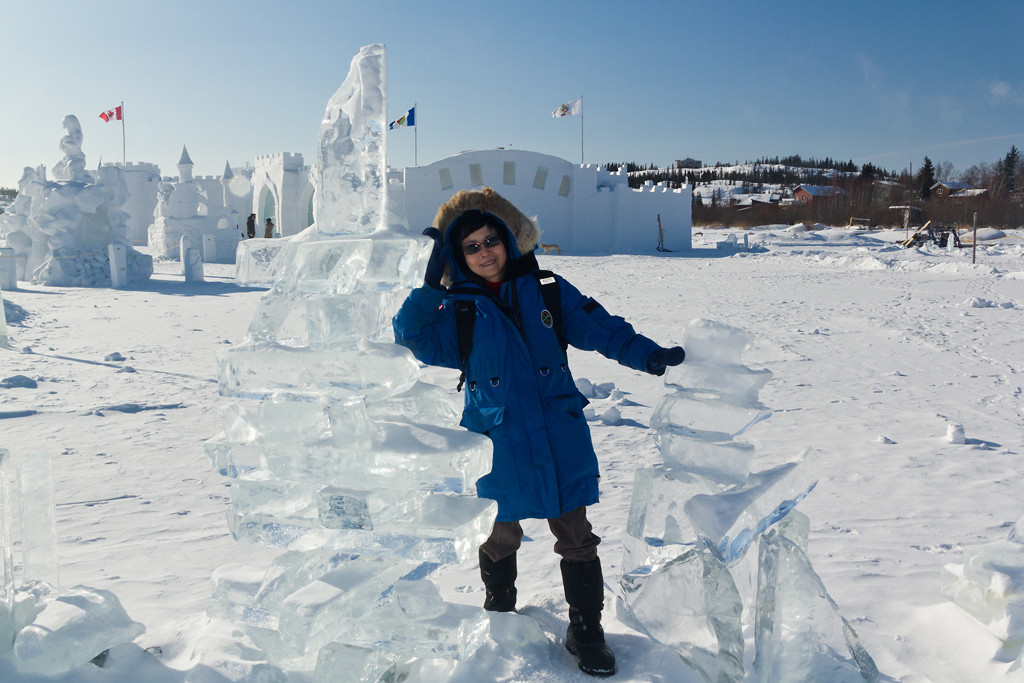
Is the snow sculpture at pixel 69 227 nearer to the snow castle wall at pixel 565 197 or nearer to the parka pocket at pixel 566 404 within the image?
the snow castle wall at pixel 565 197

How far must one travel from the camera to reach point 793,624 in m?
1.88

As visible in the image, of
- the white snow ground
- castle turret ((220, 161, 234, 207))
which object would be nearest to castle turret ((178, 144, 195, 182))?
castle turret ((220, 161, 234, 207))

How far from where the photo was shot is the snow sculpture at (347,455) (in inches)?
70.7

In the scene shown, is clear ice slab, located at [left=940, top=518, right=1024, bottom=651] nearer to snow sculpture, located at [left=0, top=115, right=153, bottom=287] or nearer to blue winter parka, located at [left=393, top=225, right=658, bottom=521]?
blue winter parka, located at [left=393, top=225, right=658, bottom=521]

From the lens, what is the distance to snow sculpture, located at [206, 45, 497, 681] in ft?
5.89

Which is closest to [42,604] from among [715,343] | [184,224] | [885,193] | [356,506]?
[356,506]

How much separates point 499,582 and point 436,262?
1193 millimetres

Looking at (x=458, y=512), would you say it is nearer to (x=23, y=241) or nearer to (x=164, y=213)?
(x=23, y=241)

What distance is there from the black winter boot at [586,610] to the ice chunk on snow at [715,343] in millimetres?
796

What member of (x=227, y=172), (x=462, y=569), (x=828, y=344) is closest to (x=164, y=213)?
(x=227, y=172)

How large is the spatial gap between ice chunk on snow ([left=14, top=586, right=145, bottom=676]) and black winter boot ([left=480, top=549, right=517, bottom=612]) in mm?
1195

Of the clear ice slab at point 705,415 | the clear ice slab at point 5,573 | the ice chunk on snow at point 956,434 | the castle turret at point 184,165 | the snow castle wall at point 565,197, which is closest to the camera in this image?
the clear ice slab at point 705,415

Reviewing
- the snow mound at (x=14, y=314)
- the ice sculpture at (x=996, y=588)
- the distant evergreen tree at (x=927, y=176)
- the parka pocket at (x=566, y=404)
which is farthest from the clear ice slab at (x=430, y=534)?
the distant evergreen tree at (x=927, y=176)

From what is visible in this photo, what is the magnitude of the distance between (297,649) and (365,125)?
1.50 metres
